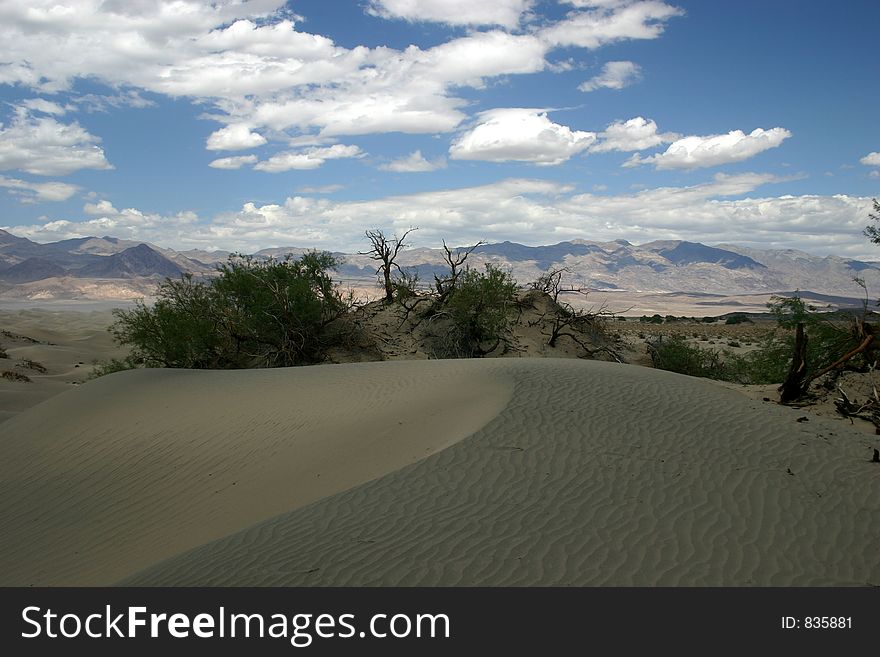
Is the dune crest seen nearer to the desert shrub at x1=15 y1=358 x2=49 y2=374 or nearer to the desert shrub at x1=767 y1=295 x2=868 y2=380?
the desert shrub at x1=767 y1=295 x2=868 y2=380

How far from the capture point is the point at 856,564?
539 cm

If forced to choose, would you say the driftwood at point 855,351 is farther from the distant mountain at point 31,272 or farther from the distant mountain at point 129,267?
the distant mountain at point 129,267

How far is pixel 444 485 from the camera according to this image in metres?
6.91

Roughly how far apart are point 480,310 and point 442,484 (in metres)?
15.2

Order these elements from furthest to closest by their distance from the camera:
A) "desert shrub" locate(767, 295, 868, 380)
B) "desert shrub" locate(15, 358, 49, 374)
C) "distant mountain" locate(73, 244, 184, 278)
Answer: "distant mountain" locate(73, 244, 184, 278) → "desert shrub" locate(15, 358, 49, 374) → "desert shrub" locate(767, 295, 868, 380)

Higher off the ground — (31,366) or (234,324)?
(234,324)

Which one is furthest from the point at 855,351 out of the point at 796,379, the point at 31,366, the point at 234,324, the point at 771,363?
the point at 31,366

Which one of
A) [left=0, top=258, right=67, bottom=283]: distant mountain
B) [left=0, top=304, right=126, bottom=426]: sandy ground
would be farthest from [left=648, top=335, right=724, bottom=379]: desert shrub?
[left=0, top=258, right=67, bottom=283]: distant mountain

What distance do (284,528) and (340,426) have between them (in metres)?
3.66

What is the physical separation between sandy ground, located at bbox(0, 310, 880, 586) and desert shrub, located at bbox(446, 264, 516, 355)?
877 cm

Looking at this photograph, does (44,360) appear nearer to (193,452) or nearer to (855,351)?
(193,452)

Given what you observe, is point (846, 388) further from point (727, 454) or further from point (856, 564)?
point (856, 564)

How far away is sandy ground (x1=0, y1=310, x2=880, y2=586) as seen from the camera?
538 cm
